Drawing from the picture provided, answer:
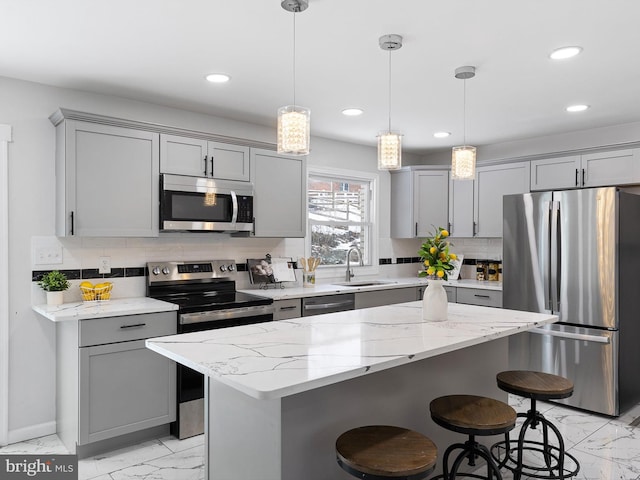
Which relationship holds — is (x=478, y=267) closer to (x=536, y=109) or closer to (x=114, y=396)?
(x=536, y=109)

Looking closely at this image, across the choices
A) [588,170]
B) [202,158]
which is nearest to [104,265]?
[202,158]

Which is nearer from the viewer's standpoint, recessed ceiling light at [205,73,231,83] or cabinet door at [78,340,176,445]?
cabinet door at [78,340,176,445]

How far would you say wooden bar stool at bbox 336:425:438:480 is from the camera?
160 centimetres

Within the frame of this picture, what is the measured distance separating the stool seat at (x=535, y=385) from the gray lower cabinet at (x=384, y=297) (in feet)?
6.04

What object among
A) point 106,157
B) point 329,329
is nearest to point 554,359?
point 329,329

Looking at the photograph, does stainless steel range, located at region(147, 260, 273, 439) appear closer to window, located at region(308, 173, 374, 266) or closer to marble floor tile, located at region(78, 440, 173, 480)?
marble floor tile, located at region(78, 440, 173, 480)

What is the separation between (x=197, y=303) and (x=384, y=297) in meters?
1.94

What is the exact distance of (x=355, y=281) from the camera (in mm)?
5137

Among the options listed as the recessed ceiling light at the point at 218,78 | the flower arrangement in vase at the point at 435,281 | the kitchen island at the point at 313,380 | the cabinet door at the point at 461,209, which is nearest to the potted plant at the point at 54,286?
the kitchen island at the point at 313,380

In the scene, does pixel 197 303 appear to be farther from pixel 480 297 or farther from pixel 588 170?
pixel 588 170

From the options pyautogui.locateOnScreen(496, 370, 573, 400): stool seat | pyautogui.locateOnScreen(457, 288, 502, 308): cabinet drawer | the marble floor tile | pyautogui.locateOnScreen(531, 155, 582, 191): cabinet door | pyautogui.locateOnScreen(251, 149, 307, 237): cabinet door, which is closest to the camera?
pyautogui.locateOnScreen(496, 370, 573, 400): stool seat

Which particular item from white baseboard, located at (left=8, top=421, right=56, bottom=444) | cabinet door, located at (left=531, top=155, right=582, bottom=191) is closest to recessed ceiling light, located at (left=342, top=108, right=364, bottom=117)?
cabinet door, located at (left=531, top=155, right=582, bottom=191)

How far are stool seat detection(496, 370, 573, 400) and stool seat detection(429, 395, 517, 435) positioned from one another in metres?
0.33

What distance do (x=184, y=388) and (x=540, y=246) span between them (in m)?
3.01
